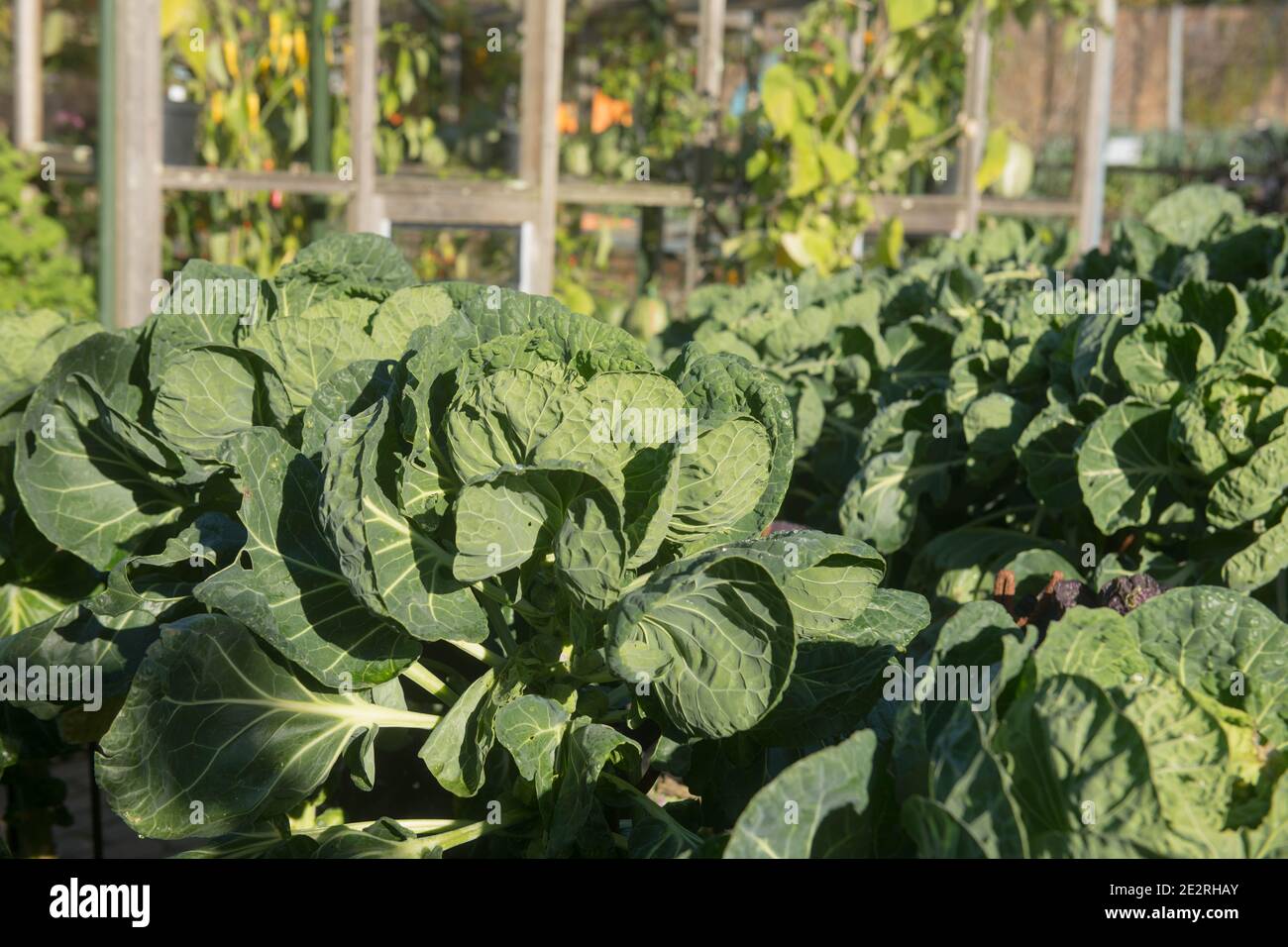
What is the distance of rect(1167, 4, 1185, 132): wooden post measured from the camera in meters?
25.6

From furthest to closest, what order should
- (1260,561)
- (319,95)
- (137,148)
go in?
(319,95) < (137,148) < (1260,561)

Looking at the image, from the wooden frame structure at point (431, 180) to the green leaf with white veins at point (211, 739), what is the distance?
3.51m

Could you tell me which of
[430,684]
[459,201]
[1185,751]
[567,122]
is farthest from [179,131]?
[1185,751]

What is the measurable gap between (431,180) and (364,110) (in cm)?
49

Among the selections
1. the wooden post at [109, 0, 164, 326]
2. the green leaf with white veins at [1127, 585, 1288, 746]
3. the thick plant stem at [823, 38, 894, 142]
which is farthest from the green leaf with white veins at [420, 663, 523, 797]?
the thick plant stem at [823, 38, 894, 142]

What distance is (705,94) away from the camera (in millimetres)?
6711

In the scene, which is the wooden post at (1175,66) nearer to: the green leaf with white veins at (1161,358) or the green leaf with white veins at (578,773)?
the green leaf with white veins at (1161,358)

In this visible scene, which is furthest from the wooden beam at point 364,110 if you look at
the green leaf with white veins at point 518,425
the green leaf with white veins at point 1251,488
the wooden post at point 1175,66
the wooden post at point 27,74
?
the wooden post at point 1175,66

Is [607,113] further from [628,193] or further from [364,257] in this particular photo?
[364,257]

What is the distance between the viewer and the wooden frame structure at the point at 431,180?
4.66m

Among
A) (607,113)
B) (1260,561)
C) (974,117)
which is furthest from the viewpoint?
(607,113)

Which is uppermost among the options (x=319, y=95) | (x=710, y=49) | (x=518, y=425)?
(x=710, y=49)

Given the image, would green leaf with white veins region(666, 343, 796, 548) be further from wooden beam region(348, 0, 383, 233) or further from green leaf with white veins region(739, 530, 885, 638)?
wooden beam region(348, 0, 383, 233)
